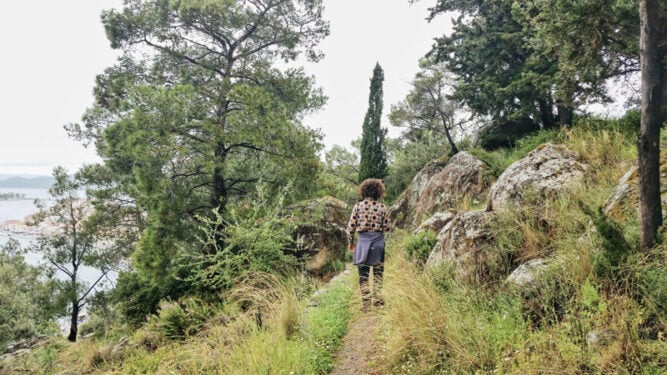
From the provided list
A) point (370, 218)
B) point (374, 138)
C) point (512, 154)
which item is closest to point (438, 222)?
point (370, 218)

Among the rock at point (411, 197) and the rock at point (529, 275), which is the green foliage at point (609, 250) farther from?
the rock at point (411, 197)

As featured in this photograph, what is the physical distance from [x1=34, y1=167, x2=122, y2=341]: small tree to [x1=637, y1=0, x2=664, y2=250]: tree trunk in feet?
65.5

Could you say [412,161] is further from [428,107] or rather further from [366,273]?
[366,273]

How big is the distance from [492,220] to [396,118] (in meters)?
13.5

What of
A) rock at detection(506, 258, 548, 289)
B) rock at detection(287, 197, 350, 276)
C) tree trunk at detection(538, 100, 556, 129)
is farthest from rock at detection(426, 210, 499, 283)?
tree trunk at detection(538, 100, 556, 129)

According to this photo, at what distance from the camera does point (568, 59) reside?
4242 mm

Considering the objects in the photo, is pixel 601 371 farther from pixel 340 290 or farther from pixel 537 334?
pixel 340 290

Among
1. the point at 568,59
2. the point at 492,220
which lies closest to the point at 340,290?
the point at 492,220

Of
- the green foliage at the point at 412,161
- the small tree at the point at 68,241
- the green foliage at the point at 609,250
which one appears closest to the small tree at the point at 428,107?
the green foliage at the point at 412,161

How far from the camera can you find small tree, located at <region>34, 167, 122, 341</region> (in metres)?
16.4

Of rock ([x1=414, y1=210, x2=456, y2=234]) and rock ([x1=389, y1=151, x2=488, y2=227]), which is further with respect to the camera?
rock ([x1=389, y1=151, x2=488, y2=227])

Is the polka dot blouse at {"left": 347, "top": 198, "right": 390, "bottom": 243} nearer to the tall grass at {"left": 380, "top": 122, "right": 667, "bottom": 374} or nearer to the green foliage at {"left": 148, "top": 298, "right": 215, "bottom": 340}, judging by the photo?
the tall grass at {"left": 380, "top": 122, "right": 667, "bottom": 374}

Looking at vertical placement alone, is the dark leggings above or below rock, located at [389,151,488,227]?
below

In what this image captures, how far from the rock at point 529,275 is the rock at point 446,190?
5.00m
